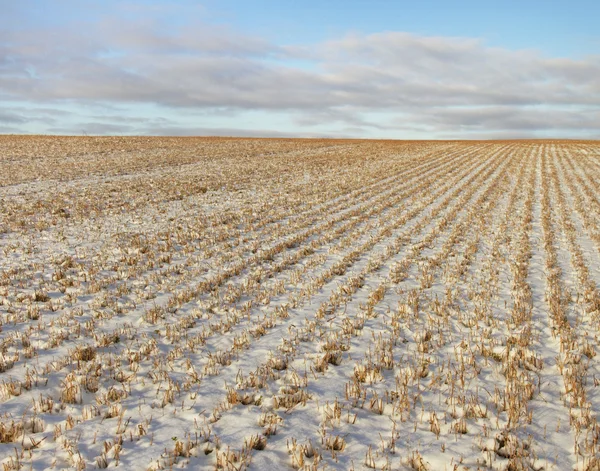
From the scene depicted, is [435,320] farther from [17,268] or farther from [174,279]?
[17,268]

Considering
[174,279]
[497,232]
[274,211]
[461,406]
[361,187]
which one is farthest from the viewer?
[361,187]

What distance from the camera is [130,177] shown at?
29.2m

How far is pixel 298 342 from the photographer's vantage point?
6.84 meters

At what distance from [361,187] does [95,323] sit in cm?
1999

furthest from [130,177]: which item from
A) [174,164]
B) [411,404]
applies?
[411,404]

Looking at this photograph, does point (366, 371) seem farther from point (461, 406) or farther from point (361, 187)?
point (361, 187)

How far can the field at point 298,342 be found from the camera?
4438 millimetres

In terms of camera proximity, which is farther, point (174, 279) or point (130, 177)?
point (130, 177)

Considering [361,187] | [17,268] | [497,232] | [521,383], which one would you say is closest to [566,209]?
[497,232]

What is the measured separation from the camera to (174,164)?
124 ft

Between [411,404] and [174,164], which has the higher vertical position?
[174,164]

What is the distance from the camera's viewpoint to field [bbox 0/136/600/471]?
14.6 feet

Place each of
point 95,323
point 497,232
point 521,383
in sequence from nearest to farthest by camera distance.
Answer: point 521,383 < point 95,323 < point 497,232

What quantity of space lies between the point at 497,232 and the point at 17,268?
14333 millimetres
